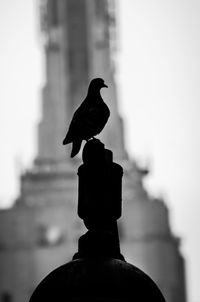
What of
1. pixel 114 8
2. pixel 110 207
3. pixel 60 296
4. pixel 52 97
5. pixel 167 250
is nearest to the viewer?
pixel 60 296

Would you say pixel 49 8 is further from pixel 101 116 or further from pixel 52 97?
pixel 101 116

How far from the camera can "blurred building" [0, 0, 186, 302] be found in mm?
97438

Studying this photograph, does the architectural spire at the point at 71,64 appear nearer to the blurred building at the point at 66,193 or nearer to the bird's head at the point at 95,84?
the blurred building at the point at 66,193

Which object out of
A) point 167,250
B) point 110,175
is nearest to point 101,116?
point 110,175

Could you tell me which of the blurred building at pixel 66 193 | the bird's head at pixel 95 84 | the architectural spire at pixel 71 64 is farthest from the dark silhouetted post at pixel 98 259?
the architectural spire at pixel 71 64

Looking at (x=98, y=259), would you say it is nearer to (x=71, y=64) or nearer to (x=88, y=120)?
(x=88, y=120)

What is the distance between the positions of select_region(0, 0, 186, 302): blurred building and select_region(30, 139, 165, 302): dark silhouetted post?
3306 inches

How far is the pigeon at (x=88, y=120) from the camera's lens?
10391 millimetres

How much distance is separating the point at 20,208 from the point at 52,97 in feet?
37.0

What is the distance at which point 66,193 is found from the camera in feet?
336

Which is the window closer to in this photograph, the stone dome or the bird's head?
the bird's head

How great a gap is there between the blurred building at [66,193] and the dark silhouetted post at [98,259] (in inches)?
3306

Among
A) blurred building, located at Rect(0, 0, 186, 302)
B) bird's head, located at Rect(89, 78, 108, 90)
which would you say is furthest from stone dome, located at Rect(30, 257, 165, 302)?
blurred building, located at Rect(0, 0, 186, 302)

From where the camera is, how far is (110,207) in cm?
995
